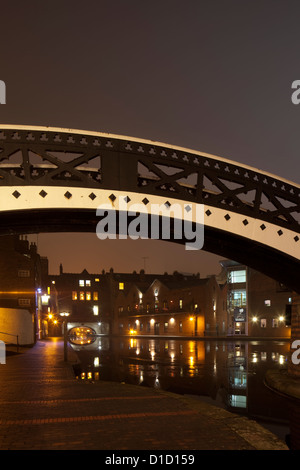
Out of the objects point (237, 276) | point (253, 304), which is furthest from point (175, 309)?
point (253, 304)

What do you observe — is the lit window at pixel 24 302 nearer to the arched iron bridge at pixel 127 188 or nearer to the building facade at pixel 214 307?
the building facade at pixel 214 307

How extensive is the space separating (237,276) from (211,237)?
56043mm

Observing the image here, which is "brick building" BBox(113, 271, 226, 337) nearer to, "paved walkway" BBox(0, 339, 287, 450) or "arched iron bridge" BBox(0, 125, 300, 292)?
"arched iron bridge" BBox(0, 125, 300, 292)

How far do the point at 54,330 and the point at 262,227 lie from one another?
77.1 metres

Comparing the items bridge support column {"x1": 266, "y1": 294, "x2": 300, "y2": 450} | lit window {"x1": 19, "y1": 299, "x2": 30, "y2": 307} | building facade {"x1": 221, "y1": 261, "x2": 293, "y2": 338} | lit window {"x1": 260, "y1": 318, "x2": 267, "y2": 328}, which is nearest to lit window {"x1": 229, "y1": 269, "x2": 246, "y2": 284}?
building facade {"x1": 221, "y1": 261, "x2": 293, "y2": 338}

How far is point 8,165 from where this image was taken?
542 inches

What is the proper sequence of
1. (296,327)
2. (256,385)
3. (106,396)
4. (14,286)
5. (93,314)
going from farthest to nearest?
(93,314) → (14,286) → (256,385) → (296,327) → (106,396)

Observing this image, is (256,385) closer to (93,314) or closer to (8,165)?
(8,165)

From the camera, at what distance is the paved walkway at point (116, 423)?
7.59m

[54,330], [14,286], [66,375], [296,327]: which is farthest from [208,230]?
[54,330]

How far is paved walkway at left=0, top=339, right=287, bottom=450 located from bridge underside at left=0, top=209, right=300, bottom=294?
5431 mm

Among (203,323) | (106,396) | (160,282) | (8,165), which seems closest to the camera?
(106,396)

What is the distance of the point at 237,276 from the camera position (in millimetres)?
71562

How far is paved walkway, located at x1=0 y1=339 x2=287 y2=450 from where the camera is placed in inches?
299
